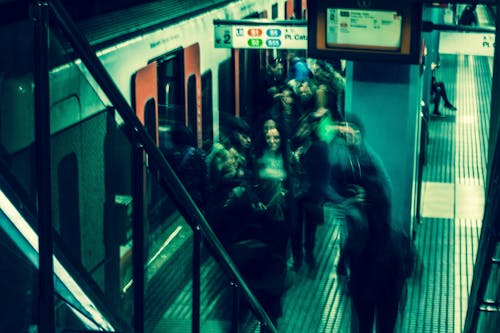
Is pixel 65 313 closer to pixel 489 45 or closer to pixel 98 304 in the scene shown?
pixel 98 304

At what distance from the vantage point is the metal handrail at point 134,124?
8.14ft

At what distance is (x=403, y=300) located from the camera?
260 inches

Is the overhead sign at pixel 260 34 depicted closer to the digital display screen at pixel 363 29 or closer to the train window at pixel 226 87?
the train window at pixel 226 87

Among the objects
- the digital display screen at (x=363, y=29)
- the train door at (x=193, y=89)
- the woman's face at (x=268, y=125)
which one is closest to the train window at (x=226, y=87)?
the train door at (x=193, y=89)

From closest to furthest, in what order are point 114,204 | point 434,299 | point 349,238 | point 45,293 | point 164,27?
point 45,293, point 114,204, point 349,238, point 434,299, point 164,27

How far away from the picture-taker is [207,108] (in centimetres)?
1009

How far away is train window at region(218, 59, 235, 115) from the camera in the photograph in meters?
10.9

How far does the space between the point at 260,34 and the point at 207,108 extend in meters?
0.98

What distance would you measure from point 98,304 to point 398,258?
115 inches

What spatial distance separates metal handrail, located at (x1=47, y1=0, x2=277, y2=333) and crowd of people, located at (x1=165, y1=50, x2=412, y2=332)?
1328 mm

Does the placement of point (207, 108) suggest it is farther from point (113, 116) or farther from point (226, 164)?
point (113, 116)

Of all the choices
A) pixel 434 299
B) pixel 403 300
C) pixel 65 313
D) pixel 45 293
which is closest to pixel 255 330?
pixel 403 300

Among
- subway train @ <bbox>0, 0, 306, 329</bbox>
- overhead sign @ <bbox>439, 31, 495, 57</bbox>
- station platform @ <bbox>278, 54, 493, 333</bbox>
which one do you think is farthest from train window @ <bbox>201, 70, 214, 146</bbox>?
overhead sign @ <bbox>439, 31, 495, 57</bbox>

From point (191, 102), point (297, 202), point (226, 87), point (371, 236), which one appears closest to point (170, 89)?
point (191, 102)
